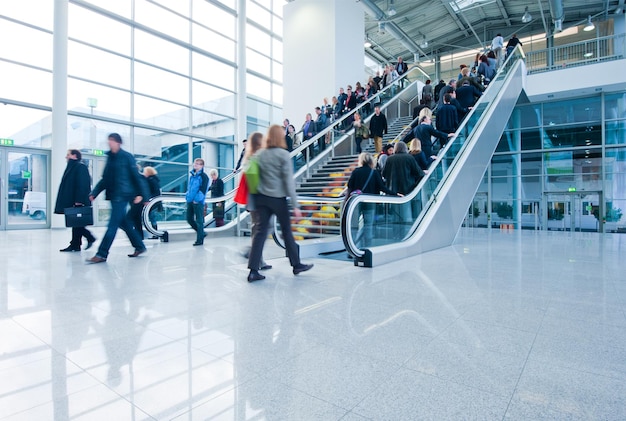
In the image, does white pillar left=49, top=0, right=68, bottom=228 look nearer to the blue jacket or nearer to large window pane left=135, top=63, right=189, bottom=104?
large window pane left=135, top=63, right=189, bottom=104

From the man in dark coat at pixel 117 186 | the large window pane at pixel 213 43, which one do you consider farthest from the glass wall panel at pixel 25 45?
the man in dark coat at pixel 117 186

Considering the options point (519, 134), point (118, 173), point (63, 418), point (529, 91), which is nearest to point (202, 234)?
point (118, 173)

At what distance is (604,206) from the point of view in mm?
14859

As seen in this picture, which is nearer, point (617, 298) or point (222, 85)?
point (617, 298)

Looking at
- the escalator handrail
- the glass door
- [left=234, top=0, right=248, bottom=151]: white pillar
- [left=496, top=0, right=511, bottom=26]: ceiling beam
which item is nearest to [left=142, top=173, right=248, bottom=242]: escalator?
the escalator handrail

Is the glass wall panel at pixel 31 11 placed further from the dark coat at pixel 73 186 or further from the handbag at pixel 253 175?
the handbag at pixel 253 175

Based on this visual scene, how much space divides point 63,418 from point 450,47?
93.1ft

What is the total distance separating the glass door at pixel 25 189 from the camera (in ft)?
39.3

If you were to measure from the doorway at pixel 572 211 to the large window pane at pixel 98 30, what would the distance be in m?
19.2

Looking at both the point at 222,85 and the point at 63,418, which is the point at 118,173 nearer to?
the point at 63,418

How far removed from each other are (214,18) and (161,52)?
3766 millimetres

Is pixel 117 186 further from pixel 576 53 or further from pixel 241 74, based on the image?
pixel 576 53

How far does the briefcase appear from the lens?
5789mm

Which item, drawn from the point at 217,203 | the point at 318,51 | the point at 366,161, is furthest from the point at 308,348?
the point at 318,51
